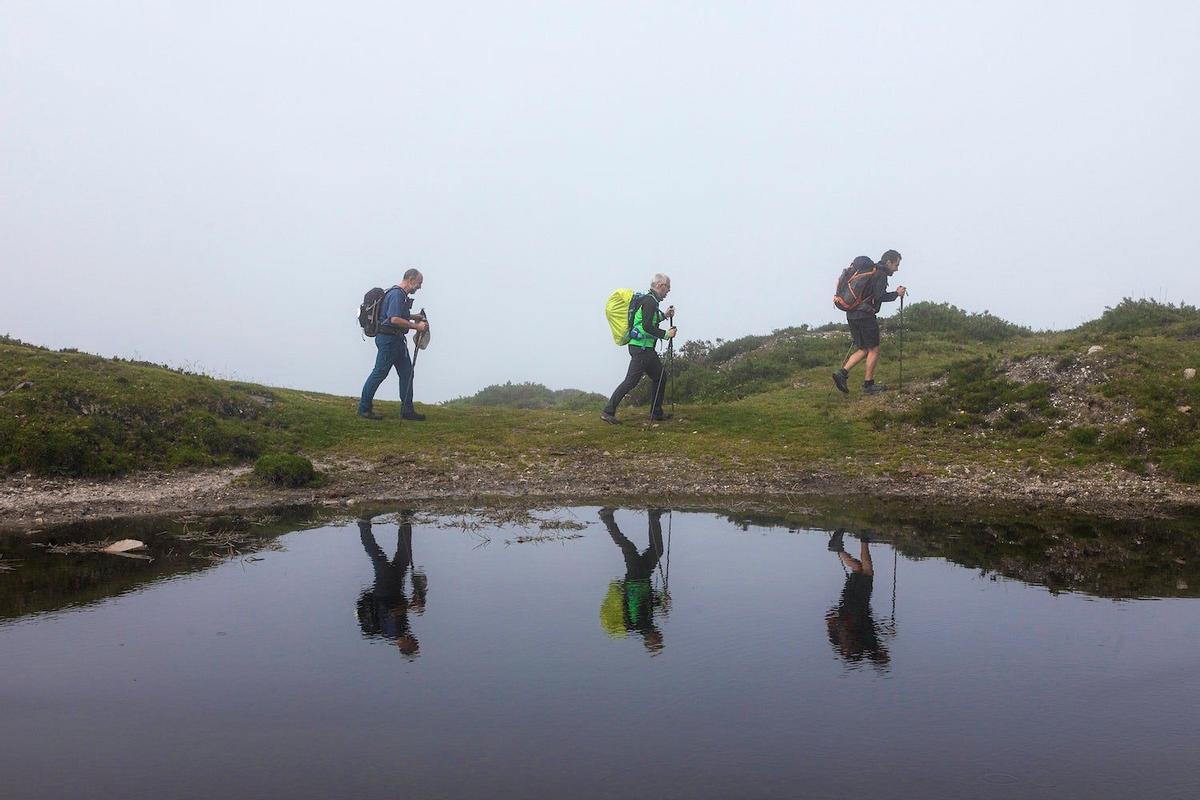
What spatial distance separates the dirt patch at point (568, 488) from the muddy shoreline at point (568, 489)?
0.02m

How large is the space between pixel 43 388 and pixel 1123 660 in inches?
694

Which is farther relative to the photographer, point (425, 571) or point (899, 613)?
point (425, 571)

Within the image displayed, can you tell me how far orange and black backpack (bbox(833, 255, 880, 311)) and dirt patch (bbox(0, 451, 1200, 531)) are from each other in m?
5.75

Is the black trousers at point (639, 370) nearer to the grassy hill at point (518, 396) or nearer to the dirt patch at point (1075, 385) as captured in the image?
the dirt patch at point (1075, 385)

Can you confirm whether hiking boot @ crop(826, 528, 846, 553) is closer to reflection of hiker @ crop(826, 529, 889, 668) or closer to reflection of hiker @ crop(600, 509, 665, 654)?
reflection of hiker @ crop(826, 529, 889, 668)

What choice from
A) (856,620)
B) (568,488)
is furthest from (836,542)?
(568,488)

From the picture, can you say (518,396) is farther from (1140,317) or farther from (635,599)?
(635,599)

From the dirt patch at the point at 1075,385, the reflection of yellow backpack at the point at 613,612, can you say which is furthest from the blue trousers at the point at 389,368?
the dirt patch at the point at 1075,385

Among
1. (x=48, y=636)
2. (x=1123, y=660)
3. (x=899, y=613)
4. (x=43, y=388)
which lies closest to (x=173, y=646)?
(x=48, y=636)

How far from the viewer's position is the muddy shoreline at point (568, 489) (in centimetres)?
1332

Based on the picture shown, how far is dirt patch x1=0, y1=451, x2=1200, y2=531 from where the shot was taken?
13.4 metres

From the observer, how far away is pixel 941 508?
44.3ft

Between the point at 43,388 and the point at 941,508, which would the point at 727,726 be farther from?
the point at 43,388

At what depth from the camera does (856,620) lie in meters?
7.96
